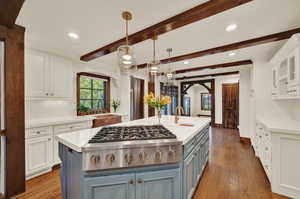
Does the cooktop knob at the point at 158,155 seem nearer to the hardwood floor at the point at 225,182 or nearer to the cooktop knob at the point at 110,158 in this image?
the cooktop knob at the point at 110,158

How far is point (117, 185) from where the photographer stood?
3.70 feet

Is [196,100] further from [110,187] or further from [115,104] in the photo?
[110,187]

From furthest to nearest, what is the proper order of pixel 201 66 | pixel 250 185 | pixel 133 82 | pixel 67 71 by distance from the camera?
1. pixel 133 82
2. pixel 201 66
3. pixel 67 71
4. pixel 250 185

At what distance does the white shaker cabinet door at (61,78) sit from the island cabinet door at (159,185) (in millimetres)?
2659

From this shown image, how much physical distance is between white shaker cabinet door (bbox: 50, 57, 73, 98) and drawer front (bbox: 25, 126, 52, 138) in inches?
29.2

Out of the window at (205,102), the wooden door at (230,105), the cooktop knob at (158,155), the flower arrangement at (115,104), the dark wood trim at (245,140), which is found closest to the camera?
the cooktop knob at (158,155)

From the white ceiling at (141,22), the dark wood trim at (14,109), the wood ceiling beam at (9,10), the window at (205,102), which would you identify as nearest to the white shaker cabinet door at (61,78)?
the white ceiling at (141,22)

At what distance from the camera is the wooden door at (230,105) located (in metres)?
6.03

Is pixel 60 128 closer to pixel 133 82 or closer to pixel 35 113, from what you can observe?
pixel 35 113

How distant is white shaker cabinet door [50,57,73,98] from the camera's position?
2.76 metres

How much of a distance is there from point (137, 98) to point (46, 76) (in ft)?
9.45

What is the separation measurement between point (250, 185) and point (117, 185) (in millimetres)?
2202

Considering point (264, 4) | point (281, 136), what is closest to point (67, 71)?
point (264, 4)

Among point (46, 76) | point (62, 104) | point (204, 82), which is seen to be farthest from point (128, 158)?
point (204, 82)
